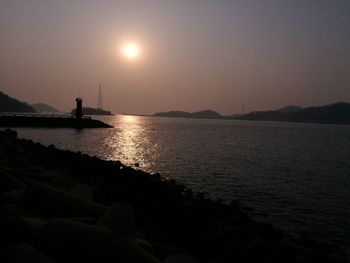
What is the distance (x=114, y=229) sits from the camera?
3887 millimetres

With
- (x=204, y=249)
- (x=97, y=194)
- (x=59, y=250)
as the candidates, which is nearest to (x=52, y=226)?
(x=59, y=250)

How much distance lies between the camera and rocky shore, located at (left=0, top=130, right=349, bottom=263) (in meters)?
3.50

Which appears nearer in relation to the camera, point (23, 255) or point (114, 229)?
point (23, 255)

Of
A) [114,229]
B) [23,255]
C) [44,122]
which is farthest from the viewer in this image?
[44,122]

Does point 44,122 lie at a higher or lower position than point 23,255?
higher

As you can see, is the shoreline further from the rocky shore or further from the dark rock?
the dark rock

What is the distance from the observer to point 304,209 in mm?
15438

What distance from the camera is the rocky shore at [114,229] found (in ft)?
11.5

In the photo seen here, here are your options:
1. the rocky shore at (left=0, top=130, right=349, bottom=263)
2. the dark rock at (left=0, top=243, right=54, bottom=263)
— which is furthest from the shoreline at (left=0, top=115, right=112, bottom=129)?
the dark rock at (left=0, top=243, right=54, bottom=263)

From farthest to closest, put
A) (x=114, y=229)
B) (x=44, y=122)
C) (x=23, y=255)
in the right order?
(x=44, y=122) → (x=114, y=229) → (x=23, y=255)

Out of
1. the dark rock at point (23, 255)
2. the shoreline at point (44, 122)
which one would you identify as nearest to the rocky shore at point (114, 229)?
the dark rock at point (23, 255)

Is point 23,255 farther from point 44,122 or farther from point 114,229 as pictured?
point 44,122

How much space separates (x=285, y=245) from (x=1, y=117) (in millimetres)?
65523

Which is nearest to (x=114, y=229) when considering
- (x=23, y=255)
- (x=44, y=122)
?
(x=23, y=255)
